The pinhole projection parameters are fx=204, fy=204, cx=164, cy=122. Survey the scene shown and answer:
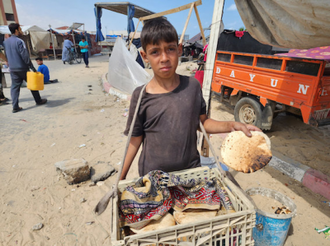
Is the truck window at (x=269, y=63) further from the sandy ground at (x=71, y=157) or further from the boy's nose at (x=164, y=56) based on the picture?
the boy's nose at (x=164, y=56)

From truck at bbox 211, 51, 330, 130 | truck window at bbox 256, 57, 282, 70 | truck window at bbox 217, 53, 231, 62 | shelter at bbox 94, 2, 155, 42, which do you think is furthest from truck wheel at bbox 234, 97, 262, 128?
shelter at bbox 94, 2, 155, 42

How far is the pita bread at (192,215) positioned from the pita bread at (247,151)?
0.98 ft

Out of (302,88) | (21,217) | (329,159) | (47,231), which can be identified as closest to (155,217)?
(47,231)

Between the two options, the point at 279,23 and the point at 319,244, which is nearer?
the point at 279,23

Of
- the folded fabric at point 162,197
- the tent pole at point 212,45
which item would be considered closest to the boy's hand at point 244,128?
the folded fabric at point 162,197

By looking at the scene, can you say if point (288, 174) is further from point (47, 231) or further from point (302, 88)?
point (47, 231)

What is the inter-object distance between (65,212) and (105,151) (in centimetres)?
147

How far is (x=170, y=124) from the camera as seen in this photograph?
129 cm

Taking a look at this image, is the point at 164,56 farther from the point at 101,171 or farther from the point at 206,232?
the point at 101,171

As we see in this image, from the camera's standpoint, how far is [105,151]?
3.87 m

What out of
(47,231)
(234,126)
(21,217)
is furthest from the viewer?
(21,217)

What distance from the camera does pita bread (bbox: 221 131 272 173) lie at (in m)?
1.14

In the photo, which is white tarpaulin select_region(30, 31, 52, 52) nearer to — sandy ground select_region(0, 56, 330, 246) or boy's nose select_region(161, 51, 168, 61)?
sandy ground select_region(0, 56, 330, 246)

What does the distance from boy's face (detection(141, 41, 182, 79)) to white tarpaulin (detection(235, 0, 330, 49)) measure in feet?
2.51
